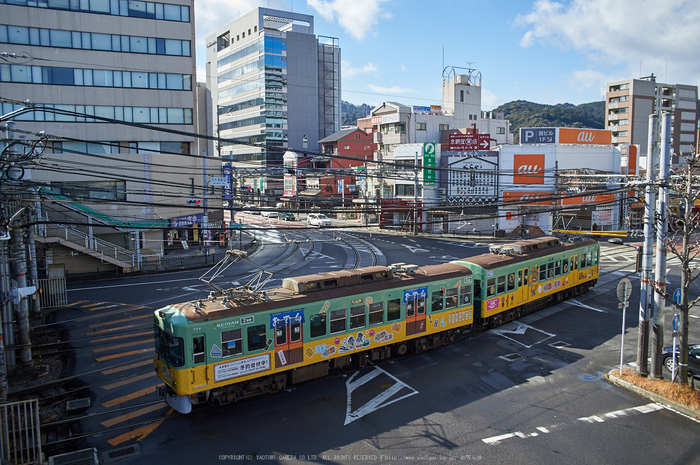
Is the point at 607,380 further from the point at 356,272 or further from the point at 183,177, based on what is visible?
the point at 183,177

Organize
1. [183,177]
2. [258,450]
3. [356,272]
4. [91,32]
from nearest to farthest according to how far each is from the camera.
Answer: [258,450]
[356,272]
[91,32]
[183,177]

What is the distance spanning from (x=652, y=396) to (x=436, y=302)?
6414 millimetres

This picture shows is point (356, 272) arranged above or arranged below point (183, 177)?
below

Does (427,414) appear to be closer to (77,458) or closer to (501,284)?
(77,458)

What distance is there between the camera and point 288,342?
1267cm

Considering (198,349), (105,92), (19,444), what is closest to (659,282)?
(198,349)

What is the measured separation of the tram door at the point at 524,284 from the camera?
64.3ft

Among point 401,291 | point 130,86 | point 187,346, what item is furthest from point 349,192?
point 187,346

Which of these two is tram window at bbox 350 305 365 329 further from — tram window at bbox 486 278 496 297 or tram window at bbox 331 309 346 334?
tram window at bbox 486 278 496 297

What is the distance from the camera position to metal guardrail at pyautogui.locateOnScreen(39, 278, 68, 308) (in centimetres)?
2167

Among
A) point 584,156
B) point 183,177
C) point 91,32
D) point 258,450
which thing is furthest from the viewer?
point 584,156

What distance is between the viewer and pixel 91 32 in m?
31.7

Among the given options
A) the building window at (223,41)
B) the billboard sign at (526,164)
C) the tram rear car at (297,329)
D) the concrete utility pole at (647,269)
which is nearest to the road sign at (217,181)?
the tram rear car at (297,329)

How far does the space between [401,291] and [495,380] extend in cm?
371
